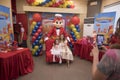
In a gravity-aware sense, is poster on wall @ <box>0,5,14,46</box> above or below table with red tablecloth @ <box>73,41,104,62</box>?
above

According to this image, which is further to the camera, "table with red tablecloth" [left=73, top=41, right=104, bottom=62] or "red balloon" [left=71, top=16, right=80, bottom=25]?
"red balloon" [left=71, top=16, right=80, bottom=25]

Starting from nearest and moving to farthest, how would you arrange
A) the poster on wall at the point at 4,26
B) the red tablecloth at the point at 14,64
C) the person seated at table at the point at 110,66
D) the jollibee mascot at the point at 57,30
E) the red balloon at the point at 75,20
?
the person seated at table at the point at 110,66 → the red tablecloth at the point at 14,64 → the poster on wall at the point at 4,26 → the jollibee mascot at the point at 57,30 → the red balloon at the point at 75,20

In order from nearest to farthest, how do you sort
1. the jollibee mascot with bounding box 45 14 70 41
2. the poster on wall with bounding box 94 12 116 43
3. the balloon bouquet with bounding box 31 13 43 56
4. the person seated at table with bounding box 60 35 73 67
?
the poster on wall with bounding box 94 12 116 43
the person seated at table with bounding box 60 35 73 67
the jollibee mascot with bounding box 45 14 70 41
the balloon bouquet with bounding box 31 13 43 56

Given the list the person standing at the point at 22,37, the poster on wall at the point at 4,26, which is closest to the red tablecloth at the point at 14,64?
the poster on wall at the point at 4,26

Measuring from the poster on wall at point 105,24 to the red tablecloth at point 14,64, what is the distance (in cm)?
230

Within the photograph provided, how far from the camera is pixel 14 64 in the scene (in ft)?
7.40

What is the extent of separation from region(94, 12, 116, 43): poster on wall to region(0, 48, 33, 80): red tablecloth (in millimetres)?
2304

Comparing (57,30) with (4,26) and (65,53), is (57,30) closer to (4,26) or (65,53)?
(65,53)

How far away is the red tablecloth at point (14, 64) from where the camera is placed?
2.00 meters

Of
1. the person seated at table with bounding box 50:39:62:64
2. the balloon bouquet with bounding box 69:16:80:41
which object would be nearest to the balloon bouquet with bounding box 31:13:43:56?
the person seated at table with bounding box 50:39:62:64

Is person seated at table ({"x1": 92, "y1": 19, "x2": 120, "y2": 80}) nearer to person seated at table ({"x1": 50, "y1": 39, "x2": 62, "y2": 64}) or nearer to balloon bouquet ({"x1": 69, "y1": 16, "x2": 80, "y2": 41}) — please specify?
person seated at table ({"x1": 50, "y1": 39, "x2": 62, "y2": 64})

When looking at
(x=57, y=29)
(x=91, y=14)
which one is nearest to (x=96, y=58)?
(x=57, y=29)

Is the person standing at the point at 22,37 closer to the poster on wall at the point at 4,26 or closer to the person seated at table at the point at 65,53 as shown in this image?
the poster on wall at the point at 4,26

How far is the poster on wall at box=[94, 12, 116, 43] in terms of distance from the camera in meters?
3.02
